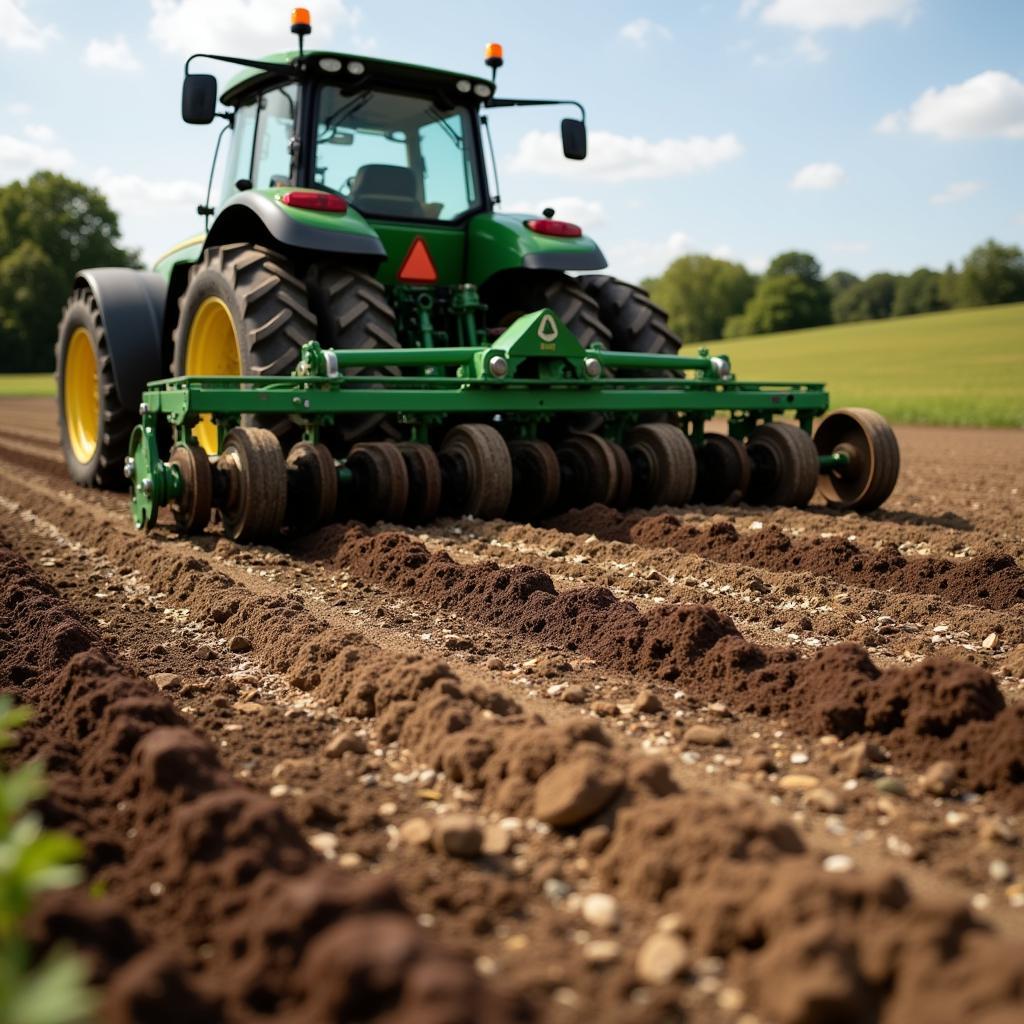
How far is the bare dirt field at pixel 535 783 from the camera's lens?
1611 mm

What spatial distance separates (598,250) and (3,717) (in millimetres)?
6226

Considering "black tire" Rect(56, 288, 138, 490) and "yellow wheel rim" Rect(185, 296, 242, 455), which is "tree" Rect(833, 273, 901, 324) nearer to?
"black tire" Rect(56, 288, 138, 490)

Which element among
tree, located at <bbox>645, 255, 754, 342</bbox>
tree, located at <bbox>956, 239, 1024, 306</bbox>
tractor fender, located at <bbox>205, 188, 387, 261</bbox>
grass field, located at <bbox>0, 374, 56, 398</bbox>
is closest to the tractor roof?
tractor fender, located at <bbox>205, 188, 387, 261</bbox>

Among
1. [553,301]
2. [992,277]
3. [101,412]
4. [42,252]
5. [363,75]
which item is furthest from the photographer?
[992,277]

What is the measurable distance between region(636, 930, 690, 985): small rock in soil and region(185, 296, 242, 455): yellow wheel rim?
562 cm

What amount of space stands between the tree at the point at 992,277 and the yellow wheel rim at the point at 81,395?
7871 centimetres

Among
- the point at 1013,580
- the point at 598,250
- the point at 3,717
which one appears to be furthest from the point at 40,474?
the point at 3,717

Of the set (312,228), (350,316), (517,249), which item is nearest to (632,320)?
(517,249)

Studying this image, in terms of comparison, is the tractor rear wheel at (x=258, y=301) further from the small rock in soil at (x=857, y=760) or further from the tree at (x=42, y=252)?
the tree at (x=42, y=252)

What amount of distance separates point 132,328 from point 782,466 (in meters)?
4.57

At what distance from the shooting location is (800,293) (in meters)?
80.6

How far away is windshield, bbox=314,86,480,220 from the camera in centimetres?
691

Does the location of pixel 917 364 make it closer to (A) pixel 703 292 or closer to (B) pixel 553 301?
(B) pixel 553 301

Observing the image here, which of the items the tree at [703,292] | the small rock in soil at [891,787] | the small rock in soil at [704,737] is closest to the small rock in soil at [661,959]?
the small rock in soil at [891,787]
